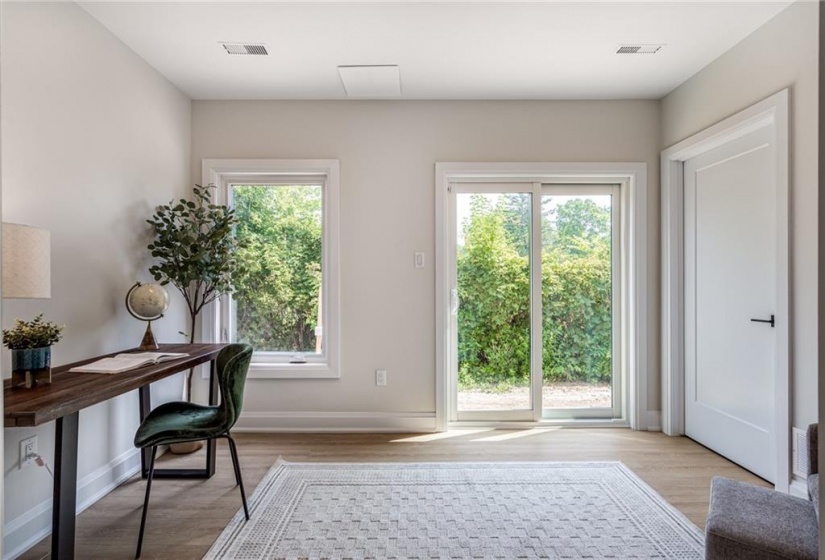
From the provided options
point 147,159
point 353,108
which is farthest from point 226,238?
point 353,108

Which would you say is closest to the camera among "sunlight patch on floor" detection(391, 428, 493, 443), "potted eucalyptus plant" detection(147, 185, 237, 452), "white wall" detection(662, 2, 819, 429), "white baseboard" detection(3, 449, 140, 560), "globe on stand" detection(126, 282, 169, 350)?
"white baseboard" detection(3, 449, 140, 560)

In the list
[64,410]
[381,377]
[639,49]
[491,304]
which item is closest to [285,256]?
[381,377]

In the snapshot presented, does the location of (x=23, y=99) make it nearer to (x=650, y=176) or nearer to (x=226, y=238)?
(x=226, y=238)

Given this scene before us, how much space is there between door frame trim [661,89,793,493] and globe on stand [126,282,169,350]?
3.47m

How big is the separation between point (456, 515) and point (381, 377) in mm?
1406

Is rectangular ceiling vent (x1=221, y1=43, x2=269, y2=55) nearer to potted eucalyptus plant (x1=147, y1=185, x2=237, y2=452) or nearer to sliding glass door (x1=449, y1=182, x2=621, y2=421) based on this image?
potted eucalyptus plant (x1=147, y1=185, x2=237, y2=452)

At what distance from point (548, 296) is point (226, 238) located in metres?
2.48

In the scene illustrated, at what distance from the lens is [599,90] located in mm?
3475

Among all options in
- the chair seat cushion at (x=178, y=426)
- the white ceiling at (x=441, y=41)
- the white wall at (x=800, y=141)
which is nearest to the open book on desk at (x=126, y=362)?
the chair seat cushion at (x=178, y=426)

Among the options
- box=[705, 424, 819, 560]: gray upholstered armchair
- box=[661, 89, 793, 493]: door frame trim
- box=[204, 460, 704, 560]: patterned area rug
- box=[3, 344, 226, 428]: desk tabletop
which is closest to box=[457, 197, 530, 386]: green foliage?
box=[204, 460, 704, 560]: patterned area rug

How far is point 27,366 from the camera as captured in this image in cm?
186

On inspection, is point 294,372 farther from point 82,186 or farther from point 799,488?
point 799,488

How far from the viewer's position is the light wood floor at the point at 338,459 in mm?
2229

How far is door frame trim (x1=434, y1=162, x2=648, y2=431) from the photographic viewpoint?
11.9 feet
